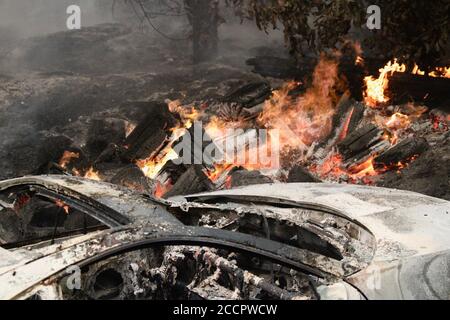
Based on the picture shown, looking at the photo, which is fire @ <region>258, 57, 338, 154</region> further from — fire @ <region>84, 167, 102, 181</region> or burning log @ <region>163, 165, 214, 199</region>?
fire @ <region>84, 167, 102, 181</region>

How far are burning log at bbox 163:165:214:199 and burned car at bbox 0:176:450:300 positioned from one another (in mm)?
2057

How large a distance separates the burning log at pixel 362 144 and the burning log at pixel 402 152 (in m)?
0.26

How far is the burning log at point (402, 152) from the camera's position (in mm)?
6785

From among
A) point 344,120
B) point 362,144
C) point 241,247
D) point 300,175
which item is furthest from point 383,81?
point 241,247

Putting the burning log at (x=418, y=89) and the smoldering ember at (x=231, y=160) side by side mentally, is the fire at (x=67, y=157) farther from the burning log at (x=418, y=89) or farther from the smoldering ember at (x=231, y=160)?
the burning log at (x=418, y=89)

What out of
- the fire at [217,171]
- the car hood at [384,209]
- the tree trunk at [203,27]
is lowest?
the fire at [217,171]

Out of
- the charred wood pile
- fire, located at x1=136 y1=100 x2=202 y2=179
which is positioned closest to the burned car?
the charred wood pile

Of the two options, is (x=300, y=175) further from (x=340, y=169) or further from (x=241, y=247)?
(x=241, y=247)

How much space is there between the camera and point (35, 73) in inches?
498

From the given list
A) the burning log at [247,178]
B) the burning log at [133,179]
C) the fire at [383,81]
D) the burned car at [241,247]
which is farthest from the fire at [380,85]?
the burned car at [241,247]

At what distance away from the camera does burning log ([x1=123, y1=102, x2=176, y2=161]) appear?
25.6 ft

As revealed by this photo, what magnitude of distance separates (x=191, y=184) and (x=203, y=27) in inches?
317
